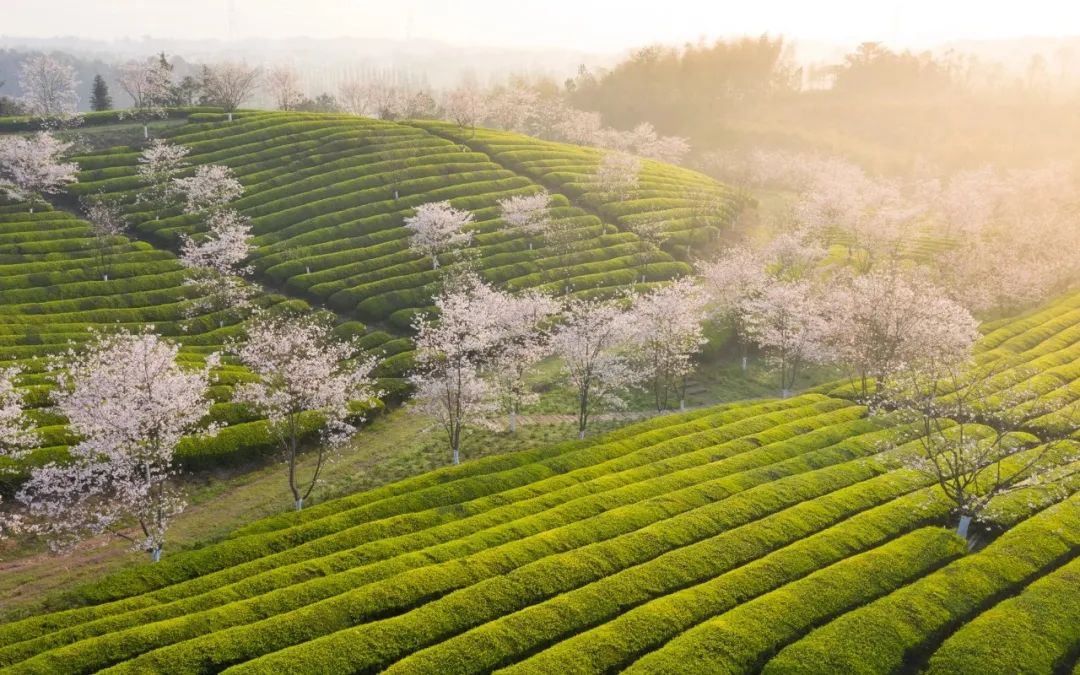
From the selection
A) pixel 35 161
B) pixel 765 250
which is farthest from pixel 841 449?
pixel 35 161

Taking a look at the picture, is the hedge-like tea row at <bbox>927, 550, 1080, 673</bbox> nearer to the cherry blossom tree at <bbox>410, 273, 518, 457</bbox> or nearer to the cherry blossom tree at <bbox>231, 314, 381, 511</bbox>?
the cherry blossom tree at <bbox>410, 273, 518, 457</bbox>

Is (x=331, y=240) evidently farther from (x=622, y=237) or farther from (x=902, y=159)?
(x=902, y=159)

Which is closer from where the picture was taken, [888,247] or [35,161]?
[35,161]

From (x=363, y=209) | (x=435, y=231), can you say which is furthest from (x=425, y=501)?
(x=363, y=209)

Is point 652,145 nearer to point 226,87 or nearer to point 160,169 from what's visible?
point 226,87

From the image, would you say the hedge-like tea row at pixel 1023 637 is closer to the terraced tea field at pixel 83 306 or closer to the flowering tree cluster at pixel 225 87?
the terraced tea field at pixel 83 306

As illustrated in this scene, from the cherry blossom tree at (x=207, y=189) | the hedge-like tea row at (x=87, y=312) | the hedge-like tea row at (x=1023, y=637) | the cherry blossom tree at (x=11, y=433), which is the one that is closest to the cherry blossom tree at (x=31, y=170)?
the hedge-like tea row at (x=87, y=312)

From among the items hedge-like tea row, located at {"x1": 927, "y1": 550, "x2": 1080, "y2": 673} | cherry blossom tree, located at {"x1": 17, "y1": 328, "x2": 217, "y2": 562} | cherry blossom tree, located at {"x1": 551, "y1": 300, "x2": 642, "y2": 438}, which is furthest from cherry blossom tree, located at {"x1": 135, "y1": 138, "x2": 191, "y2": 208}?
hedge-like tea row, located at {"x1": 927, "y1": 550, "x2": 1080, "y2": 673}
